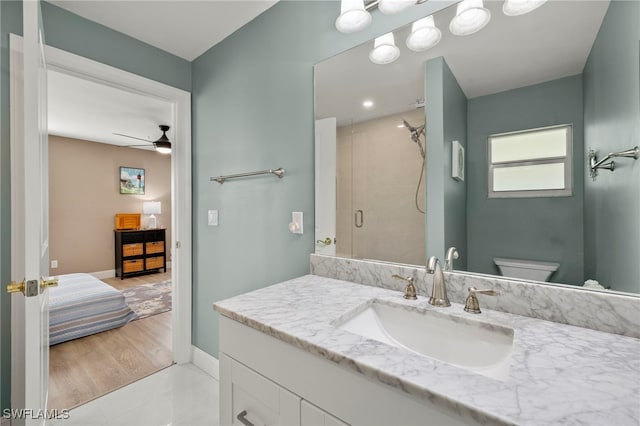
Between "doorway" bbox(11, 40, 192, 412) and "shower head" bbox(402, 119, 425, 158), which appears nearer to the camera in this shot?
"shower head" bbox(402, 119, 425, 158)

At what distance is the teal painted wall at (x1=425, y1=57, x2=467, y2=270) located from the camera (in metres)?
1.04

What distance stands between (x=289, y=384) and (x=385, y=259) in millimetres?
648

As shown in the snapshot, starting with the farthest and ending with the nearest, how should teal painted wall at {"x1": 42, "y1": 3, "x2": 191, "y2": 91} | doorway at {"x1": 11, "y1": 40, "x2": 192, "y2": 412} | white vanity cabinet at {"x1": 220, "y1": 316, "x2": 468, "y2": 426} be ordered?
1. doorway at {"x1": 11, "y1": 40, "x2": 192, "y2": 412}
2. teal painted wall at {"x1": 42, "y1": 3, "x2": 191, "y2": 91}
3. white vanity cabinet at {"x1": 220, "y1": 316, "x2": 468, "y2": 426}

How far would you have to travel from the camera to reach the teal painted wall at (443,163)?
104 centimetres

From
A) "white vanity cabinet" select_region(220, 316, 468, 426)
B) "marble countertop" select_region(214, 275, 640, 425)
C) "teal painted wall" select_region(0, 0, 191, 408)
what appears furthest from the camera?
"teal painted wall" select_region(0, 0, 191, 408)

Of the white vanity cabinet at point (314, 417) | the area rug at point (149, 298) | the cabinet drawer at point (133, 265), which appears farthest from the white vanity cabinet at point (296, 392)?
the cabinet drawer at point (133, 265)

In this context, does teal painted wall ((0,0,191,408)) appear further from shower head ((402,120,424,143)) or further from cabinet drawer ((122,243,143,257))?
cabinet drawer ((122,243,143,257))

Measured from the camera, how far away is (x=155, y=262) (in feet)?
17.3

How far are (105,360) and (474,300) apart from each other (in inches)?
110

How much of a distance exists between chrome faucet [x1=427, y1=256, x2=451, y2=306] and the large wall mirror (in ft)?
0.39

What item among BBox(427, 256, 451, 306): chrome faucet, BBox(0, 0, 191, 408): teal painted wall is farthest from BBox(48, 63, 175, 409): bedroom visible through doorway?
BBox(427, 256, 451, 306): chrome faucet

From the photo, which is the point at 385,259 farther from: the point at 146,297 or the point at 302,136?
the point at 146,297

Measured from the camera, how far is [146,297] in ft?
12.8

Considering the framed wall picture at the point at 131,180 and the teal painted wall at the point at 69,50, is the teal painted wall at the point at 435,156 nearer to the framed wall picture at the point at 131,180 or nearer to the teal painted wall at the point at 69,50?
the teal painted wall at the point at 69,50
